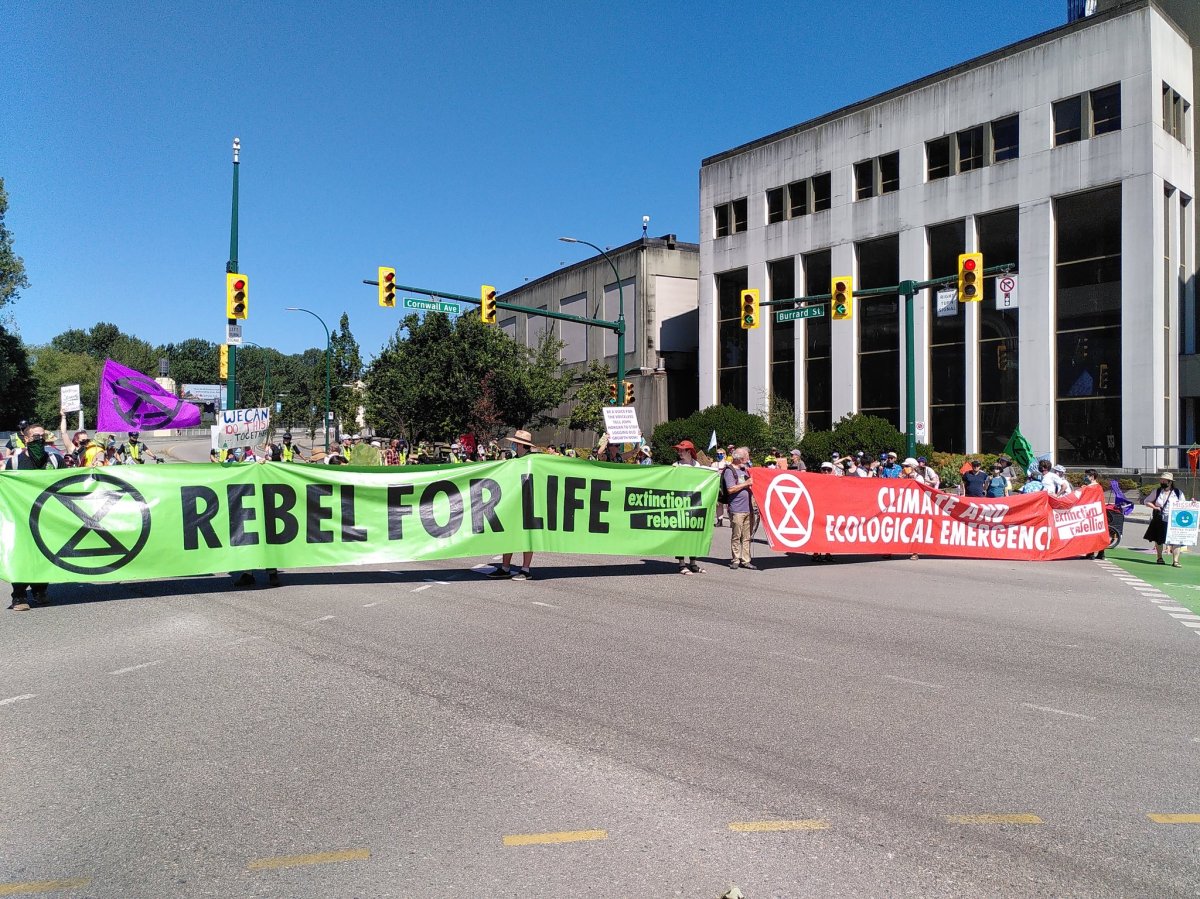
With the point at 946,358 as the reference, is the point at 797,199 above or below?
above

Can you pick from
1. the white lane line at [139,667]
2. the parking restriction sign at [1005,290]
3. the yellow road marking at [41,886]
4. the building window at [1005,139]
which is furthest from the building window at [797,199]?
the yellow road marking at [41,886]

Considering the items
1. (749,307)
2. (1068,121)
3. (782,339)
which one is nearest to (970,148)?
(1068,121)

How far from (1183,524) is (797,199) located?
30868mm

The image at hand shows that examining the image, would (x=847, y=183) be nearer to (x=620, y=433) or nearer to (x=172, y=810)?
(x=620, y=433)

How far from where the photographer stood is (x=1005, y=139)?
117 feet

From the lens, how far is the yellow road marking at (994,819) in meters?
4.42

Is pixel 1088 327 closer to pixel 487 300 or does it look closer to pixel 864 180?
pixel 864 180

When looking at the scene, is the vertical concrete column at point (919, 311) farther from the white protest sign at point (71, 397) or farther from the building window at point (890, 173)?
the white protest sign at point (71, 397)

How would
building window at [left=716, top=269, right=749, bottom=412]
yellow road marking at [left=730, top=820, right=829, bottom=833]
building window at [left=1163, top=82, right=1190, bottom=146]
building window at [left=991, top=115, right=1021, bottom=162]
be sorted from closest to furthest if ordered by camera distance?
yellow road marking at [left=730, top=820, right=829, bottom=833] < building window at [left=1163, top=82, right=1190, bottom=146] < building window at [left=991, top=115, right=1021, bottom=162] < building window at [left=716, top=269, right=749, bottom=412]

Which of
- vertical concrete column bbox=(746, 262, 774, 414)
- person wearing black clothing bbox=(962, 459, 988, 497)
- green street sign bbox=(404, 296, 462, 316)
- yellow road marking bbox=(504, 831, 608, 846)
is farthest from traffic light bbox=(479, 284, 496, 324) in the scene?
yellow road marking bbox=(504, 831, 608, 846)

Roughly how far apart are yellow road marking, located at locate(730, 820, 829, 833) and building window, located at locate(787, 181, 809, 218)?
41.6 meters

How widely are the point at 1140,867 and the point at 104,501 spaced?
396 inches

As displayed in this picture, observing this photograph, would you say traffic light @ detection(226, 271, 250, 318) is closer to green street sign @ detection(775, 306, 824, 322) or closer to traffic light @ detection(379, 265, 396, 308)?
traffic light @ detection(379, 265, 396, 308)

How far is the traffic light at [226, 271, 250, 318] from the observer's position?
21875 millimetres
